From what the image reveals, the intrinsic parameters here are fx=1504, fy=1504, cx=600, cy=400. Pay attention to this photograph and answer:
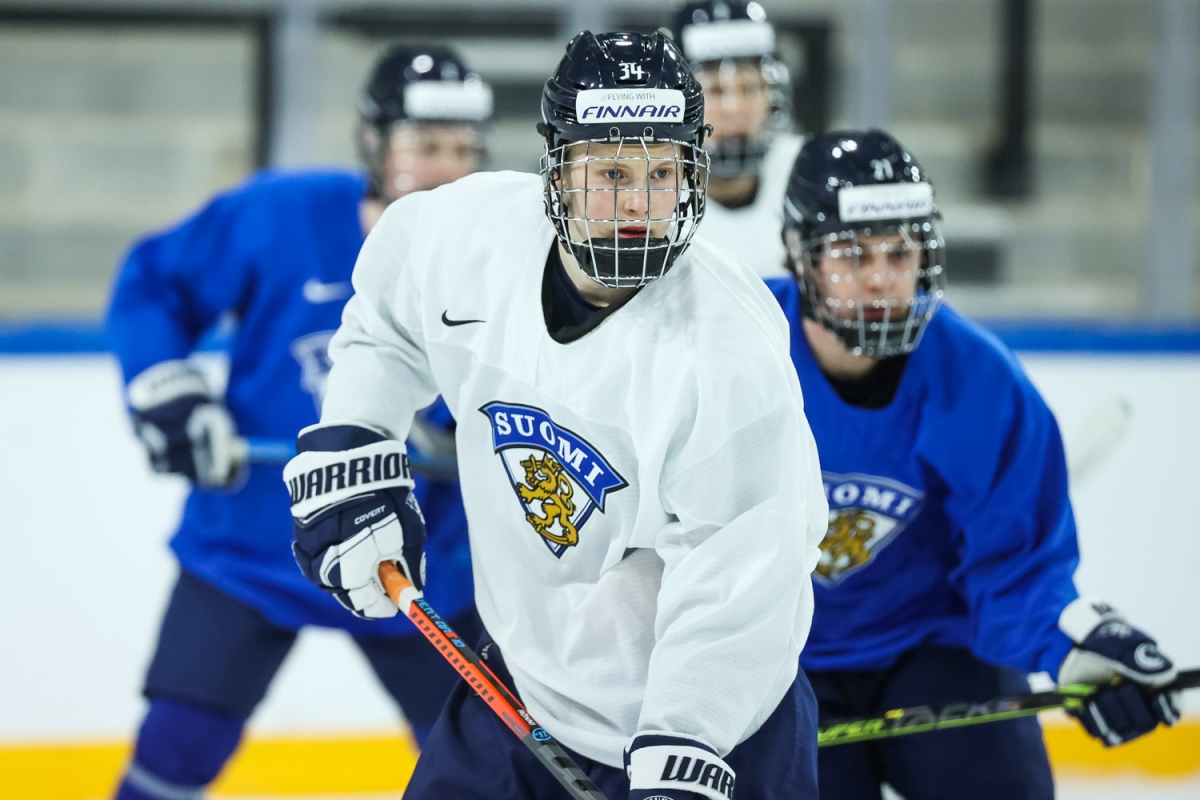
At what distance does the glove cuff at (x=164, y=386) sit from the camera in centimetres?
252

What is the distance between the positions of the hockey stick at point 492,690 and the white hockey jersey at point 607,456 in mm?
48

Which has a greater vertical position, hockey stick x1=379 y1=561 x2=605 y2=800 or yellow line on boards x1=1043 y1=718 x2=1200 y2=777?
hockey stick x1=379 y1=561 x2=605 y2=800

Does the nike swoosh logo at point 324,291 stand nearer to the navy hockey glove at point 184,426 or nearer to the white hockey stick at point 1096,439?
the navy hockey glove at point 184,426

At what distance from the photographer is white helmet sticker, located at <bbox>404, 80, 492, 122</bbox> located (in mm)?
2451

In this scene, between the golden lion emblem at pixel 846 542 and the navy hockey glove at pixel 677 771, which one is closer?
the navy hockey glove at pixel 677 771

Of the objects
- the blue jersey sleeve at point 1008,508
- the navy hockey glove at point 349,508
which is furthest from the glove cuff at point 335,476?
the blue jersey sleeve at point 1008,508

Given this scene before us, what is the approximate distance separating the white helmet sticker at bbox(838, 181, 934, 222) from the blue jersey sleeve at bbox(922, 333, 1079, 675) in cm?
21

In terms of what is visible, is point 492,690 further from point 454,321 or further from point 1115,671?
point 1115,671

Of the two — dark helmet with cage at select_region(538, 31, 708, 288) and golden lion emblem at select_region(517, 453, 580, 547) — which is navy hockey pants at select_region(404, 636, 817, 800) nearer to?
golden lion emblem at select_region(517, 453, 580, 547)

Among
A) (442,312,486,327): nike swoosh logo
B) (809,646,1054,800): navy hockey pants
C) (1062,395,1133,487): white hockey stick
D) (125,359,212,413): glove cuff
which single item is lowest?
(809,646,1054,800): navy hockey pants

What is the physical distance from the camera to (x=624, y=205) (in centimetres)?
148

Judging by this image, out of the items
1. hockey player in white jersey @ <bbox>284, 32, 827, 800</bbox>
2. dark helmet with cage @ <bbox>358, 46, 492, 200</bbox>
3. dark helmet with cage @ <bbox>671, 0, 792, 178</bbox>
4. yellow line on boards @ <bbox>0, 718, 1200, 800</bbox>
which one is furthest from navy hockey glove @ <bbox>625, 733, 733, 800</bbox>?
yellow line on boards @ <bbox>0, 718, 1200, 800</bbox>

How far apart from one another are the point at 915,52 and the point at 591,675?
3423 millimetres

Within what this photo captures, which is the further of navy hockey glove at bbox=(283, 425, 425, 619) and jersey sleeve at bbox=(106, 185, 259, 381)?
jersey sleeve at bbox=(106, 185, 259, 381)
